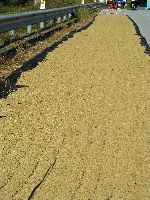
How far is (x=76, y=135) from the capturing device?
5895 mm

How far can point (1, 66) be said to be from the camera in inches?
388

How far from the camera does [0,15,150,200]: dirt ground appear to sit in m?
4.49

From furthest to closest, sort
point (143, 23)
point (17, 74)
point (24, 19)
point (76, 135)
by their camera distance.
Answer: point (143, 23), point (24, 19), point (17, 74), point (76, 135)

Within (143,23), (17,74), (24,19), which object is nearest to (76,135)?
(17,74)

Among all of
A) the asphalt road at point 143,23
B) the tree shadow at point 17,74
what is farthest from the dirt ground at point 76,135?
the asphalt road at point 143,23

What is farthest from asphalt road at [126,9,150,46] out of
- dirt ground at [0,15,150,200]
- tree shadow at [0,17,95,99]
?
dirt ground at [0,15,150,200]

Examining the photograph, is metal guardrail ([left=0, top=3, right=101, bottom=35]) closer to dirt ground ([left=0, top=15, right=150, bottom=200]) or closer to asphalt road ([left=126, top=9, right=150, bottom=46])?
dirt ground ([left=0, top=15, right=150, bottom=200])

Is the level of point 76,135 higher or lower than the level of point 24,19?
lower

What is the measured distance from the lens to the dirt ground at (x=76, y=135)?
4492mm

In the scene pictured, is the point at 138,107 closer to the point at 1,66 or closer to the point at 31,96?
the point at 31,96

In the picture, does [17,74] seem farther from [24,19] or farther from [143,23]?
[143,23]

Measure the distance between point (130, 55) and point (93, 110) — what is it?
6.45m

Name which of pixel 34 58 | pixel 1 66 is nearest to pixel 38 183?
pixel 1 66

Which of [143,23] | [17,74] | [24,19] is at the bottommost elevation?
[143,23]
